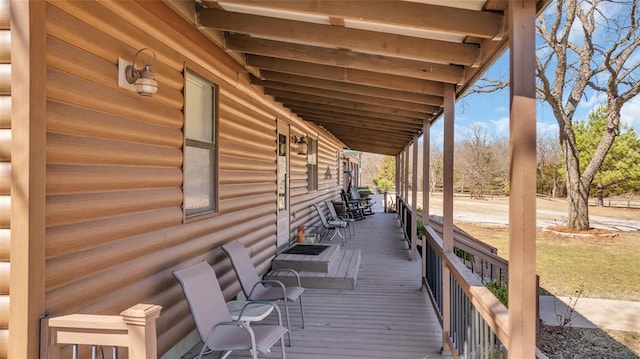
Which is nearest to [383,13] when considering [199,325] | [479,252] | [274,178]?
[199,325]

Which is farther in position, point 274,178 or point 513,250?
point 274,178

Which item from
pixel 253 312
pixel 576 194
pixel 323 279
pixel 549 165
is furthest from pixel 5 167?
pixel 549 165

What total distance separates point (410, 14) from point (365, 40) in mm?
680

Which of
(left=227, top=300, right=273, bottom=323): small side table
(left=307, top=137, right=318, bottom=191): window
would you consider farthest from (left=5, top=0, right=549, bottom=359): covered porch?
(left=307, top=137, right=318, bottom=191): window

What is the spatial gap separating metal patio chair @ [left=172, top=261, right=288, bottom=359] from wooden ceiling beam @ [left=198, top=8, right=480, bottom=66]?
1.90m

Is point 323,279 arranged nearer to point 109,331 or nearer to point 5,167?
point 109,331

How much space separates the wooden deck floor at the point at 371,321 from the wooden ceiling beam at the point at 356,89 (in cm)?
234

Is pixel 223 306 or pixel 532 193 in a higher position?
pixel 532 193

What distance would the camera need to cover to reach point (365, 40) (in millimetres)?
→ 3133

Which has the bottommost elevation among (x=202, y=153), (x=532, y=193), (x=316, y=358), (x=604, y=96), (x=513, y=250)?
(x=316, y=358)

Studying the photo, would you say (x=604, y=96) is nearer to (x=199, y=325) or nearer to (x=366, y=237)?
(x=366, y=237)

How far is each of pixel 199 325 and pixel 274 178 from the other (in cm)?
350

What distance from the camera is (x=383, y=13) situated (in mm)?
2518

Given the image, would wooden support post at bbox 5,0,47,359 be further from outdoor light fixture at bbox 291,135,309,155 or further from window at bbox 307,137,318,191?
window at bbox 307,137,318,191
